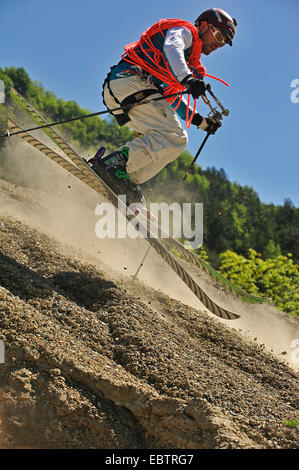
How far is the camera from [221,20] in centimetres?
585

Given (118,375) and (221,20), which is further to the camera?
(221,20)

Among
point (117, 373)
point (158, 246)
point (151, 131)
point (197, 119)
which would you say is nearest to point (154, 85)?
point (151, 131)

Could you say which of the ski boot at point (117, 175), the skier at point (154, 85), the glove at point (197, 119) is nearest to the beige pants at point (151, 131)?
the skier at point (154, 85)

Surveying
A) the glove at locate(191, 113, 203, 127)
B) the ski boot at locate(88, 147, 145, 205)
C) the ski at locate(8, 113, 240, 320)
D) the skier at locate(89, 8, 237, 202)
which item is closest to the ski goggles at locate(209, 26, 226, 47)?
the skier at locate(89, 8, 237, 202)

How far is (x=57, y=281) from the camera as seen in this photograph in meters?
5.43

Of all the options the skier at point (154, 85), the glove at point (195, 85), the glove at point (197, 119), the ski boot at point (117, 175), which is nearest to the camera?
the glove at point (195, 85)

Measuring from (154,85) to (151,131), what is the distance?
0.59 metres

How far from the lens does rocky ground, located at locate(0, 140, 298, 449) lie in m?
3.47

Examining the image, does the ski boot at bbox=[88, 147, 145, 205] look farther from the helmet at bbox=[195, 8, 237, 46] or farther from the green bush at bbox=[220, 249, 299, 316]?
the green bush at bbox=[220, 249, 299, 316]

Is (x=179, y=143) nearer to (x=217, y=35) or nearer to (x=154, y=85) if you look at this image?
(x=154, y=85)

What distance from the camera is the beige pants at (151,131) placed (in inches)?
231

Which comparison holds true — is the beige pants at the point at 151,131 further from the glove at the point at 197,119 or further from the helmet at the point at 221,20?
the helmet at the point at 221,20

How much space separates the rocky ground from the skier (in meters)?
1.52

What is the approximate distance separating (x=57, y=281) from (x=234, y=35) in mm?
3781
